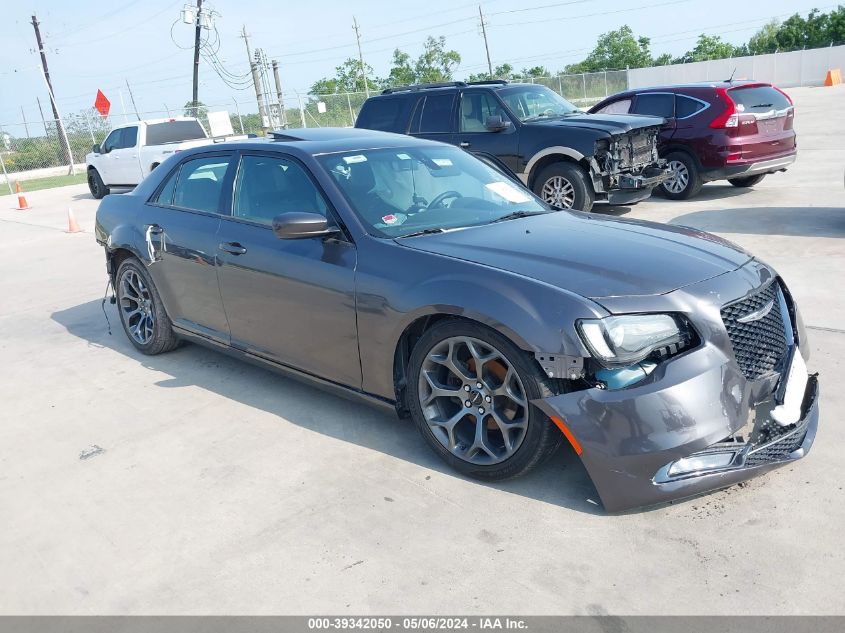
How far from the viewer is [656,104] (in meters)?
11.0

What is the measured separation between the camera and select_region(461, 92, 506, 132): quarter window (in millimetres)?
10379

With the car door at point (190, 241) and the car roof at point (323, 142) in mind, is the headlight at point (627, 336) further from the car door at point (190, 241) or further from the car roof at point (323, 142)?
the car door at point (190, 241)

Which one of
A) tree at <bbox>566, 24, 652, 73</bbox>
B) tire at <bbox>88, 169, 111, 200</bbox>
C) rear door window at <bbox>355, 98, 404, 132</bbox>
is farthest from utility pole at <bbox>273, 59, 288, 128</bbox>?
tree at <bbox>566, 24, 652, 73</bbox>

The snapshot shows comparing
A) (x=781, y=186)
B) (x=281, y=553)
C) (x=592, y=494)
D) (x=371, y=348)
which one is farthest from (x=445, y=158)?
(x=781, y=186)

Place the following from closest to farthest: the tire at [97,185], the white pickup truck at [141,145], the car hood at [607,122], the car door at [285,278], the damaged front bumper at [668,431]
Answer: the damaged front bumper at [668,431]
the car door at [285,278]
the car hood at [607,122]
the white pickup truck at [141,145]
the tire at [97,185]

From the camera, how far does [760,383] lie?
3.23m

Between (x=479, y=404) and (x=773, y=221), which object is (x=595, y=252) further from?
(x=773, y=221)

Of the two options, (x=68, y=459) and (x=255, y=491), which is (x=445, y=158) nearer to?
(x=255, y=491)

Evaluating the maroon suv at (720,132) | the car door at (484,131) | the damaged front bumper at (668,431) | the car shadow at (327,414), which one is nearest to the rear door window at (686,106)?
the maroon suv at (720,132)

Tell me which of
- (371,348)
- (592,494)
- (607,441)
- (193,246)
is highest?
(193,246)

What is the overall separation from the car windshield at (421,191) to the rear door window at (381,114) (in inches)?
254

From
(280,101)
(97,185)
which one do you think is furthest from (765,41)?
(97,185)

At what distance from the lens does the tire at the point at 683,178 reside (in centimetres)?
1060

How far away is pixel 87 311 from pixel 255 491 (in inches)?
186
